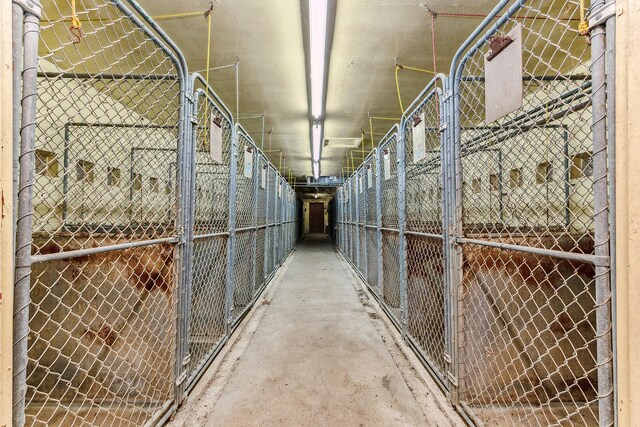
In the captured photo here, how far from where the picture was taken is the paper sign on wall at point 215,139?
7.19ft

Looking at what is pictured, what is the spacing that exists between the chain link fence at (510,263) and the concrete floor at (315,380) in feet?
0.87

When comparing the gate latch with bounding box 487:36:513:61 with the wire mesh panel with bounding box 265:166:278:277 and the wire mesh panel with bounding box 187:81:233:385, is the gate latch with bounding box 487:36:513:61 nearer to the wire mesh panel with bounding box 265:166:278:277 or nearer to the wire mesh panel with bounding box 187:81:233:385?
the wire mesh panel with bounding box 187:81:233:385

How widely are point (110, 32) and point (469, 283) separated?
473 centimetres

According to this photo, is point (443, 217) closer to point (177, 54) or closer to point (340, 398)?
point (340, 398)

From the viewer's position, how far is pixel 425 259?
2576 mm

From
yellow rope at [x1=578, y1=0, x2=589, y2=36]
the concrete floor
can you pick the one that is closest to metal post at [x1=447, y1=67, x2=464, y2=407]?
the concrete floor

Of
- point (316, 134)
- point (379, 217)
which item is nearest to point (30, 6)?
point (379, 217)

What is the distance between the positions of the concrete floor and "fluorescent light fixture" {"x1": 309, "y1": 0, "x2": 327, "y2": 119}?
3061 millimetres

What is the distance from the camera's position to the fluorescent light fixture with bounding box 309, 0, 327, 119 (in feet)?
8.25

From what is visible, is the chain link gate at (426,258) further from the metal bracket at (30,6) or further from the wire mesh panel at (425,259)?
the metal bracket at (30,6)

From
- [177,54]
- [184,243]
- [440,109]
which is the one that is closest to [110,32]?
[177,54]

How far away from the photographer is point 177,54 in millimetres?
1804

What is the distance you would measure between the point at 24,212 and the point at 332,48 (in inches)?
141

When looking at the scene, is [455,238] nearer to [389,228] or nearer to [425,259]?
[425,259]
